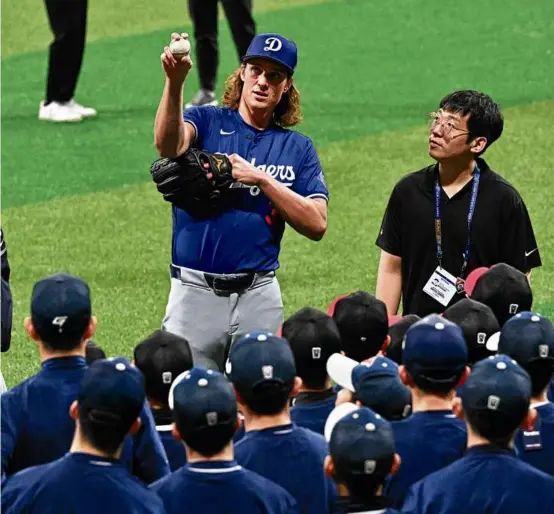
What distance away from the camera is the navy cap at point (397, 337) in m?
5.84

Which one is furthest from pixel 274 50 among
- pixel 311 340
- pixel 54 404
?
pixel 54 404

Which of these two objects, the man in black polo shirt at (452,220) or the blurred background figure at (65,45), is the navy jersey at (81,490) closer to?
the man in black polo shirt at (452,220)

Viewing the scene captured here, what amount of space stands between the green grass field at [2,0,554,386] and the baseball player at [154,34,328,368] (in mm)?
1821

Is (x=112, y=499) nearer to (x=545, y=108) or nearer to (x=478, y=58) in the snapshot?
(x=545, y=108)

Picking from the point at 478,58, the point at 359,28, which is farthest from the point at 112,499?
the point at 359,28

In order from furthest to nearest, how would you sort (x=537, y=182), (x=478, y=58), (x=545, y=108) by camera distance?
1. (x=478, y=58)
2. (x=545, y=108)
3. (x=537, y=182)

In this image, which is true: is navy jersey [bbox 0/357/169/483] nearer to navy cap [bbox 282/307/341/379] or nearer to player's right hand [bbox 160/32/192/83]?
navy cap [bbox 282/307/341/379]

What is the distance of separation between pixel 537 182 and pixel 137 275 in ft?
11.5

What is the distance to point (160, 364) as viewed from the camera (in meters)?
5.11

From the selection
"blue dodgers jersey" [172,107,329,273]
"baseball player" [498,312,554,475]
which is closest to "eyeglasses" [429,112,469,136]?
"blue dodgers jersey" [172,107,329,273]

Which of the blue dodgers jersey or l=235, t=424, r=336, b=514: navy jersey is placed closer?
l=235, t=424, r=336, b=514: navy jersey

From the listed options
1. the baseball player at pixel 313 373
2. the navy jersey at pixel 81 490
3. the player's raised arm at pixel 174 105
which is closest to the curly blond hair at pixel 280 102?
the player's raised arm at pixel 174 105

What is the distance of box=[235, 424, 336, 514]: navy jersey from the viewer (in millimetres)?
4523

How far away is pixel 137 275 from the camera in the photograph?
9.77m
